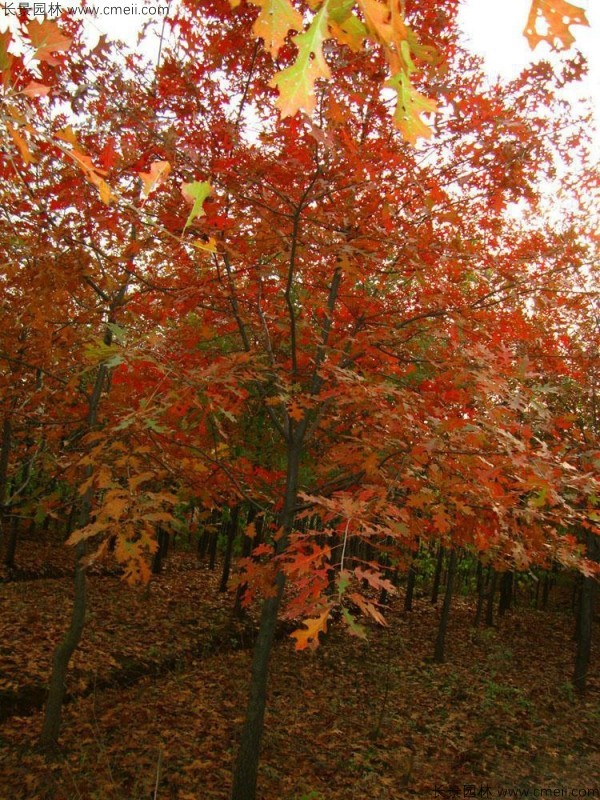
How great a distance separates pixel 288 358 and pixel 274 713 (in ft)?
20.2

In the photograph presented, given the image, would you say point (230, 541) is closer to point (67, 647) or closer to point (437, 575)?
point (67, 647)

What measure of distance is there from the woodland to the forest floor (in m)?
0.06

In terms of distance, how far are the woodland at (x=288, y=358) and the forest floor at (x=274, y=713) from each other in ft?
0.21

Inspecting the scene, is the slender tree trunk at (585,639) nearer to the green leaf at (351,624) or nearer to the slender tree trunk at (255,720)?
the slender tree trunk at (255,720)

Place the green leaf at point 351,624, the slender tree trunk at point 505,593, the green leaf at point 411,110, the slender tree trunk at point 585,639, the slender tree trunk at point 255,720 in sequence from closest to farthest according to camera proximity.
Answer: the green leaf at point 411,110 → the green leaf at point 351,624 → the slender tree trunk at point 255,720 → the slender tree trunk at point 585,639 → the slender tree trunk at point 505,593

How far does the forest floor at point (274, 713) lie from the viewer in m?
6.00

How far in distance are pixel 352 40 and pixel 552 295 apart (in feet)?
14.4

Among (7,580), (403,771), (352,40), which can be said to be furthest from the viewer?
(7,580)

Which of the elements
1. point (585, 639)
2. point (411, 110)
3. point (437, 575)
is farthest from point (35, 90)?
point (437, 575)

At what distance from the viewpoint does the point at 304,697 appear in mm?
9305

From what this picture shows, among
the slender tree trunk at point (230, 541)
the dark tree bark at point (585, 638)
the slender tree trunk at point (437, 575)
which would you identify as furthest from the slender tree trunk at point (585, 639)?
the slender tree trunk at point (230, 541)

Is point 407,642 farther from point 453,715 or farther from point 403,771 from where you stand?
point 403,771

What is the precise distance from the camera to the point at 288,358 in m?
5.68

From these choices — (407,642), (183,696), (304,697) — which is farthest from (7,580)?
(407,642)
